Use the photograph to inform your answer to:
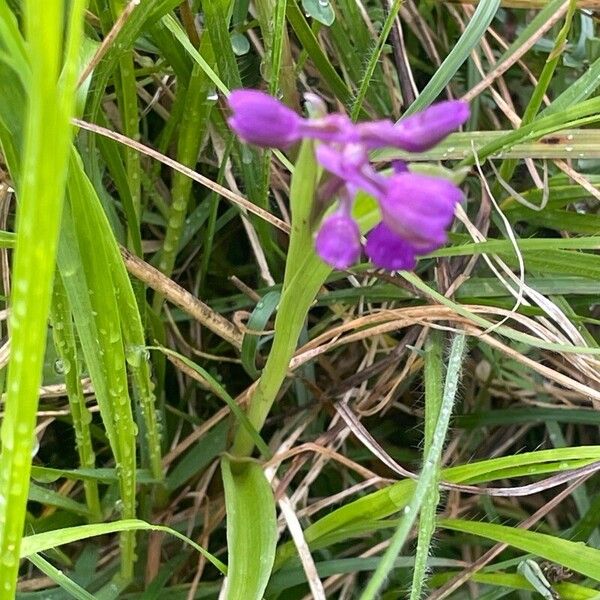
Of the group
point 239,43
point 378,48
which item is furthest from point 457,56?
point 239,43

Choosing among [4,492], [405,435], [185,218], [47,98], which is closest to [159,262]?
[185,218]

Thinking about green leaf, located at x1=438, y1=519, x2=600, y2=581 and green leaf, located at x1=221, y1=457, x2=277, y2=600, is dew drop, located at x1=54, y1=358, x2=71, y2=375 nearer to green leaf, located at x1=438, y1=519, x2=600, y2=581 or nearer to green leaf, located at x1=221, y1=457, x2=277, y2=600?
green leaf, located at x1=221, y1=457, x2=277, y2=600

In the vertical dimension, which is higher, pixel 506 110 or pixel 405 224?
pixel 506 110

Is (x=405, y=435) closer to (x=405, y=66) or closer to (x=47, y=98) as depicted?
(x=405, y=66)

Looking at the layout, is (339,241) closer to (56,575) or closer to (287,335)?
(287,335)

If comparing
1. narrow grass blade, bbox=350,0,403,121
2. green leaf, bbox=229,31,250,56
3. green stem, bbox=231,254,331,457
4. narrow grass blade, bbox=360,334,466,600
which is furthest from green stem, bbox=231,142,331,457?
green leaf, bbox=229,31,250,56
